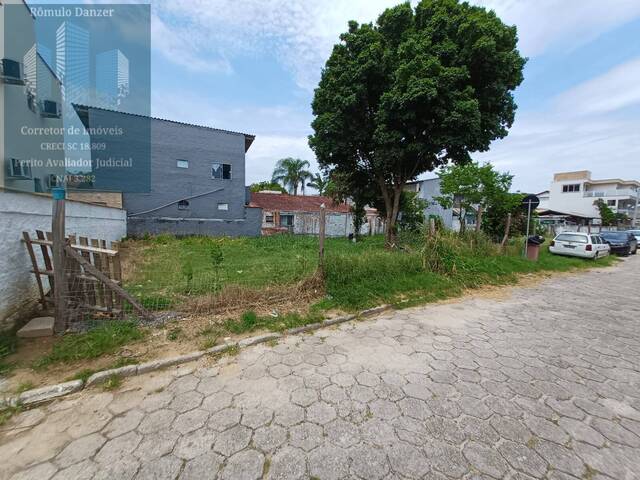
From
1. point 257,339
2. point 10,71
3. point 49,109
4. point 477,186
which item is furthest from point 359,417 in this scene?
point 49,109

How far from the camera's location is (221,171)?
17.4 m

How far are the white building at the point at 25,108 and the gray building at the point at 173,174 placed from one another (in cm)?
457

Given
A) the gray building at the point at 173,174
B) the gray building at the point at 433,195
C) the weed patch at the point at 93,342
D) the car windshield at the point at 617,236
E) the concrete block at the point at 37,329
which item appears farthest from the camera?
the gray building at the point at 433,195

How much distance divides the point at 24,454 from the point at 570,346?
5.70 m

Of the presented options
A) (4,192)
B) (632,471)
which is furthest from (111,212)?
(632,471)

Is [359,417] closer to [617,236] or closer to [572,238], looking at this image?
[572,238]

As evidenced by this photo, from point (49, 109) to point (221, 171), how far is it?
874 cm

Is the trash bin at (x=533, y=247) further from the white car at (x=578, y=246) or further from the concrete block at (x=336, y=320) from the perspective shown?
the concrete block at (x=336, y=320)

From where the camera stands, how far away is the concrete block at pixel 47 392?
2.21m

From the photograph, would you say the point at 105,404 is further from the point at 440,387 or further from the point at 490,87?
the point at 490,87

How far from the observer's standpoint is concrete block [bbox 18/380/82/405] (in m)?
2.21

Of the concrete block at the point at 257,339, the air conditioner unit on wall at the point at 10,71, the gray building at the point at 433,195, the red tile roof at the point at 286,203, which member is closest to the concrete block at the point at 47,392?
the concrete block at the point at 257,339

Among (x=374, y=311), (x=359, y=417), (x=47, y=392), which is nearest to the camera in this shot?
(x=359, y=417)

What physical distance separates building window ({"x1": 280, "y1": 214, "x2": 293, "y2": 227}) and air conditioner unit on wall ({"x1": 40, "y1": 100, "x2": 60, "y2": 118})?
1411 centimetres
